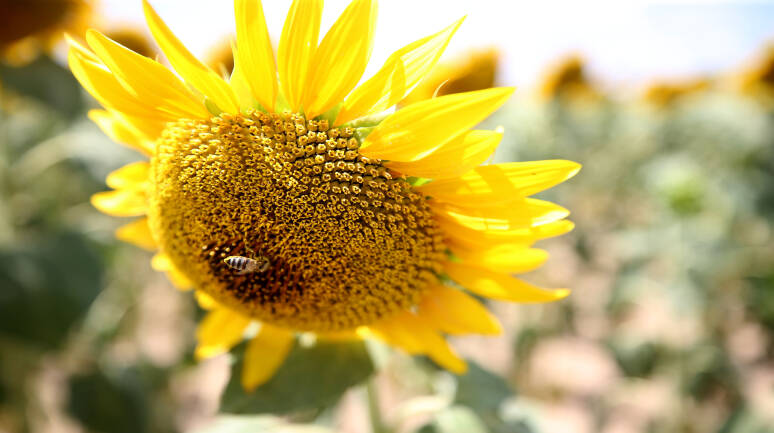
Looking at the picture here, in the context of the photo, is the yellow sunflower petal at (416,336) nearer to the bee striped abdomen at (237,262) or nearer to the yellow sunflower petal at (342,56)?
the bee striped abdomen at (237,262)

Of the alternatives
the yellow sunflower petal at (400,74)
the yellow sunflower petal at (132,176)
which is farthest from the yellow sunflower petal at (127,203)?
the yellow sunflower petal at (400,74)

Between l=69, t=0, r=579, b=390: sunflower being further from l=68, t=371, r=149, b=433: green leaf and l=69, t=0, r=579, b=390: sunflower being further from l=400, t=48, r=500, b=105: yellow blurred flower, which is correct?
l=400, t=48, r=500, b=105: yellow blurred flower

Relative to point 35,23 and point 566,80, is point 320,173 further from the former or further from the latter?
point 566,80

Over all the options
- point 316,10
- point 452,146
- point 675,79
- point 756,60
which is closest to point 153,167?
point 316,10

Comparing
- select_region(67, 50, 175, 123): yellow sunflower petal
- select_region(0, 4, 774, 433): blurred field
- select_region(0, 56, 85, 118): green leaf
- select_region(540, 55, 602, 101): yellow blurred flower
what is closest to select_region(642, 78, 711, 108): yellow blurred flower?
select_region(0, 4, 774, 433): blurred field

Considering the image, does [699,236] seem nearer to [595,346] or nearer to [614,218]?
[595,346]
